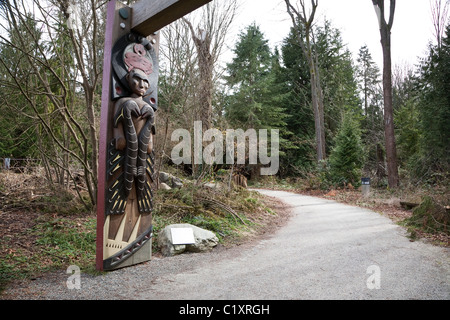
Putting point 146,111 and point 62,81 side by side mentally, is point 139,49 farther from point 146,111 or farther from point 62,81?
point 62,81

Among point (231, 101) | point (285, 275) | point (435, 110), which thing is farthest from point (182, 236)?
point (231, 101)

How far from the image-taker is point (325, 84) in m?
21.7

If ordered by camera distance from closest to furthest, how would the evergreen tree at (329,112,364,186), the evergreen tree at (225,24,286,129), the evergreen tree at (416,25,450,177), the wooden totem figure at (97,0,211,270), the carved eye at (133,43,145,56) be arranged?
the wooden totem figure at (97,0,211,270) < the carved eye at (133,43,145,56) < the evergreen tree at (416,25,450,177) < the evergreen tree at (329,112,364,186) < the evergreen tree at (225,24,286,129)

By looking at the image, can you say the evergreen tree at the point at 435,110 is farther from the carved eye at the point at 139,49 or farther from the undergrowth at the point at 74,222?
the carved eye at the point at 139,49

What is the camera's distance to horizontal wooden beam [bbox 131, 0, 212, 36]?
3.38 metres

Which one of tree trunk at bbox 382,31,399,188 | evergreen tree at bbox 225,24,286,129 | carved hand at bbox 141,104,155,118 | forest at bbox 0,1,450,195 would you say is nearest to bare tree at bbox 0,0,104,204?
forest at bbox 0,1,450,195

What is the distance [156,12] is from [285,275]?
3547 millimetres

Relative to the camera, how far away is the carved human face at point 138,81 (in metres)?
3.66

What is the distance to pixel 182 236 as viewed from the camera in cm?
441

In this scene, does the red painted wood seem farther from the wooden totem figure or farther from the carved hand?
the carved hand

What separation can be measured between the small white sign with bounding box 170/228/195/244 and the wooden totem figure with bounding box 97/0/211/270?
0.57m

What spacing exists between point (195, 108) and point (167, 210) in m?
3.07
